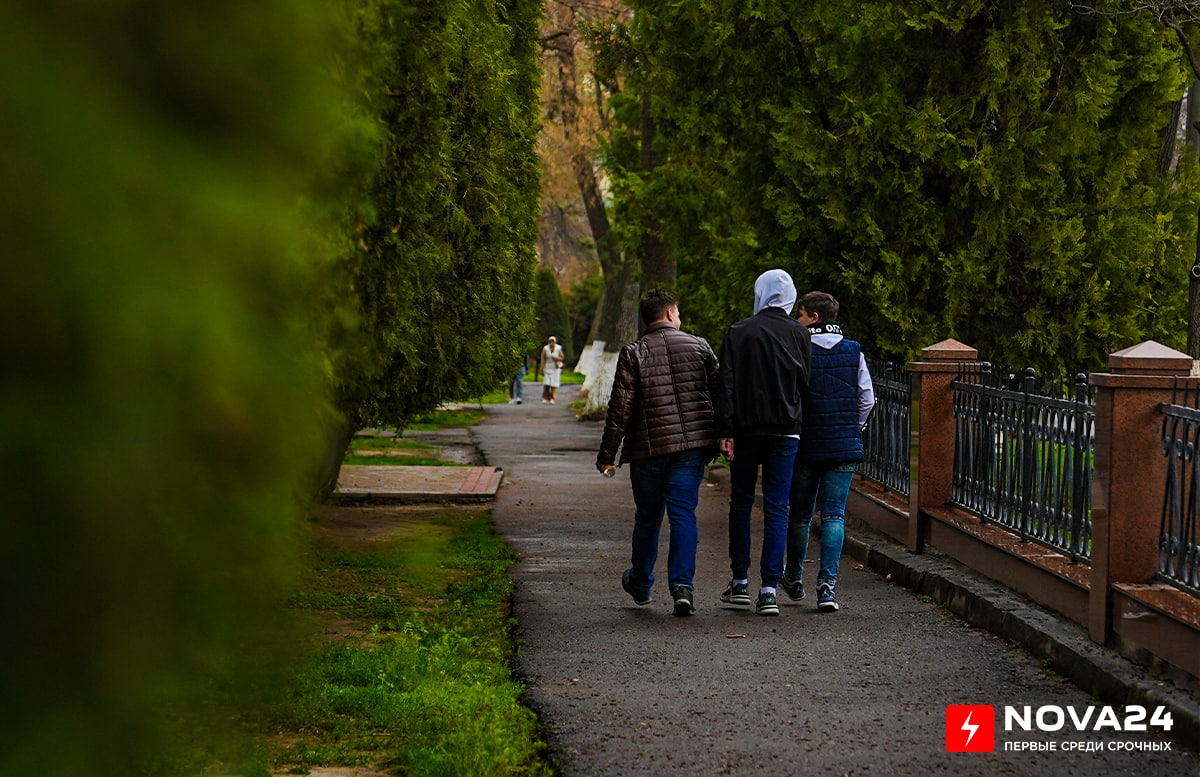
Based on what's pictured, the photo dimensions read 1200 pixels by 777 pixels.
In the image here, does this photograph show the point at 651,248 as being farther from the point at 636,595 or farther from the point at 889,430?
the point at 636,595

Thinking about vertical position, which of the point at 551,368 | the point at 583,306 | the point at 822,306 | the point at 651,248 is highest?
the point at 651,248

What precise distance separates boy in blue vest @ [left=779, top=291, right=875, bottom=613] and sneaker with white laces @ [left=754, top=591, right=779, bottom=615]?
328mm

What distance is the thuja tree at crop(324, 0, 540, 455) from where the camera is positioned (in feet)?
16.6

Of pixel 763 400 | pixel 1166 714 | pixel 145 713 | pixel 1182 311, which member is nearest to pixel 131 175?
pixel 145 713

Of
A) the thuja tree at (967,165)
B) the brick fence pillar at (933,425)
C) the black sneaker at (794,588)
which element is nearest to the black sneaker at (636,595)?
the black sneaker at (794,588)

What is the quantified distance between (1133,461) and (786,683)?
6.28 feet

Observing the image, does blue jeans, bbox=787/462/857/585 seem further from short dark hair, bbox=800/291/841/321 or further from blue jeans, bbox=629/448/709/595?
short dark hair, bbox=800/291/841/321

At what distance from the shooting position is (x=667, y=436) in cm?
883

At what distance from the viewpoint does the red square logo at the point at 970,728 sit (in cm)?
580

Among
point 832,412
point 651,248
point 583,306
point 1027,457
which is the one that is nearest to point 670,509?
point 832,412

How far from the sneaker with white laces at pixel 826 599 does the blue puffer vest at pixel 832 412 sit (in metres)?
0.75

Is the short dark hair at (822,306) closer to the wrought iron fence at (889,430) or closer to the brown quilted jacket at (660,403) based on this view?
the brown quilted jacket at (660,403)

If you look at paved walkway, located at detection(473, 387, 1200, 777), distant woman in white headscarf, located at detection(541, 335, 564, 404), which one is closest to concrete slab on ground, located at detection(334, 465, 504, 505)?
paved walkway, located at detection(473, 387, 1200, 777)

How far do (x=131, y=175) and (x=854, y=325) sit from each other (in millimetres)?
12898
